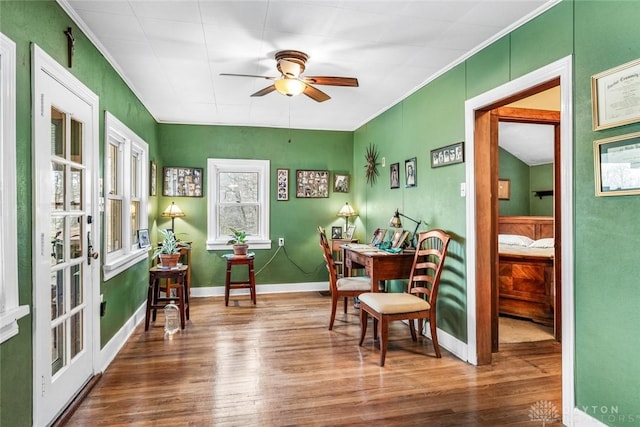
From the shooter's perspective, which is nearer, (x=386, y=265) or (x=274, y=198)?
(x=386, y=265)

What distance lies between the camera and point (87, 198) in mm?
2635

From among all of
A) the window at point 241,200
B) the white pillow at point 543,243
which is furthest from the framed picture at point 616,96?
the window at point 241,200

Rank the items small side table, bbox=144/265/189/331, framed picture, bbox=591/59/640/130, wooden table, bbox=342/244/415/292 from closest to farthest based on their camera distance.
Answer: framed picture, bbox=591/59/640/130
wooden table, bbox=342/244/415/292
small side table, bbox=144/265/189/331

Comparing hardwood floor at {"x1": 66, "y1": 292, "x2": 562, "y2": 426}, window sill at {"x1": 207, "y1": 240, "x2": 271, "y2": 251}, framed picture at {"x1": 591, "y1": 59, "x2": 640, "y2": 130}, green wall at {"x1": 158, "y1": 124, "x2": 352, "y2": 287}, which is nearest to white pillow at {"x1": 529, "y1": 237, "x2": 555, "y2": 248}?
hardwood floor at {"x1": 66, "y1": 292, "x2": 562, "y2": 426}

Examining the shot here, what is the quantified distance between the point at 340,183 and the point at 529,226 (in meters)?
2.78

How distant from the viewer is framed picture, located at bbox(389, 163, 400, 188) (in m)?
4.32

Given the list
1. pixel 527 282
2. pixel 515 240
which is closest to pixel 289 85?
pixel 527 282

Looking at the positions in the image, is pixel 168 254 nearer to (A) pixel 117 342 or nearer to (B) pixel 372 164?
(A) pixel 117 342

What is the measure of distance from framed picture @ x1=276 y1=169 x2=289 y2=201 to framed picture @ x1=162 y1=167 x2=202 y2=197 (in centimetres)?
115

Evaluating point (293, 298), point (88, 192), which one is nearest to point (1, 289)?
point (88, 192)

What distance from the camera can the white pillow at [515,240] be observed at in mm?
4953

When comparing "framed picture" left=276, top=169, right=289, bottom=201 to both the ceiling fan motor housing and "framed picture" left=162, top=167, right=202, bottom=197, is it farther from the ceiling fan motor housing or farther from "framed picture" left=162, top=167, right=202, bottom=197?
the ceiling fan motor housing

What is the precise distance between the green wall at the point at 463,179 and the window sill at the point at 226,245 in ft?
2.94

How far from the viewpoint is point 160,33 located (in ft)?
8.66
